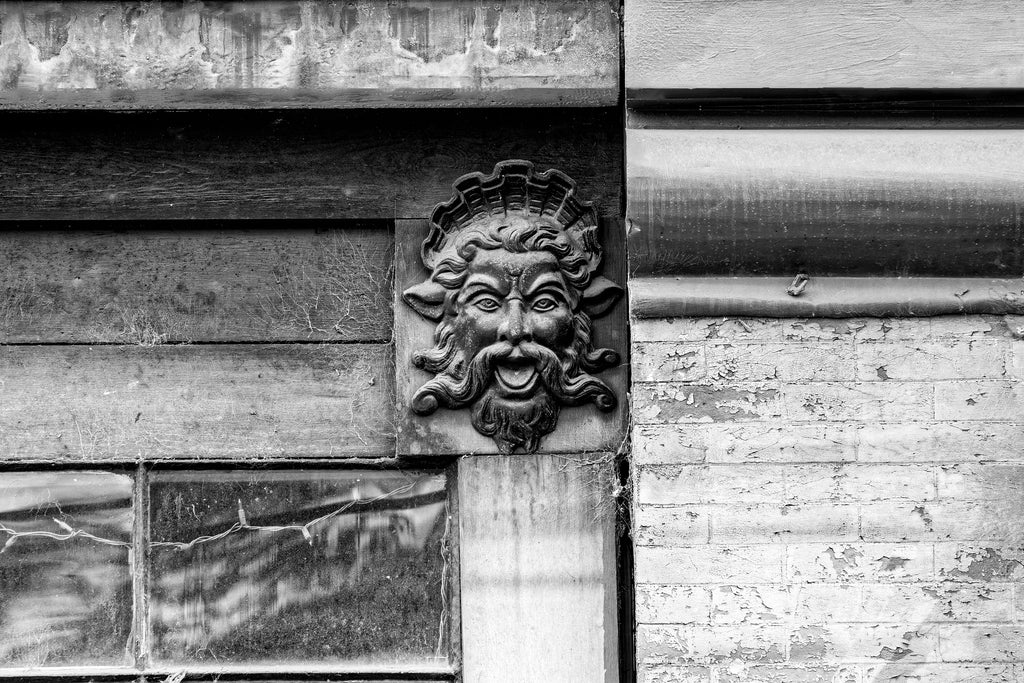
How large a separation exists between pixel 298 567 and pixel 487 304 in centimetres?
77

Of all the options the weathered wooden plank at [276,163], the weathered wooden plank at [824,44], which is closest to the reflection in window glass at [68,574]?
the weathered wooden plank at [276,163]

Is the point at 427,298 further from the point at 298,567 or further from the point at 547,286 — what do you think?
the point at 298,567

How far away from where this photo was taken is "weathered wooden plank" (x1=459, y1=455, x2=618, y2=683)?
1980mm

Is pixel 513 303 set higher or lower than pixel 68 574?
higher

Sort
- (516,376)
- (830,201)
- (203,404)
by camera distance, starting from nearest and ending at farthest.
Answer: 1. (830,201)
2. (516,376)
3. (203,404)

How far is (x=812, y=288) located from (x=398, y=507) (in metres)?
1.06

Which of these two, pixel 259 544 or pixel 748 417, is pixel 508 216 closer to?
pixel 748 417

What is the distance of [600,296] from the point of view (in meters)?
1.97

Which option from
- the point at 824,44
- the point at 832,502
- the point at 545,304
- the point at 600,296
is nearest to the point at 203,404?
the point at 545,304

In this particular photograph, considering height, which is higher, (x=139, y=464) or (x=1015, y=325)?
(x=1015, y=325)

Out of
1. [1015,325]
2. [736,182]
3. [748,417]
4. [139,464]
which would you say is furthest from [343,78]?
[1015,325]

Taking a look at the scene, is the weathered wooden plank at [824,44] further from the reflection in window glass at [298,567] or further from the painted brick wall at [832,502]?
the reflection in window glass at [298,567]

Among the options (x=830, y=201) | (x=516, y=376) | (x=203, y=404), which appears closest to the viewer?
(x=830, y=201)

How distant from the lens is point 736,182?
180 cm
